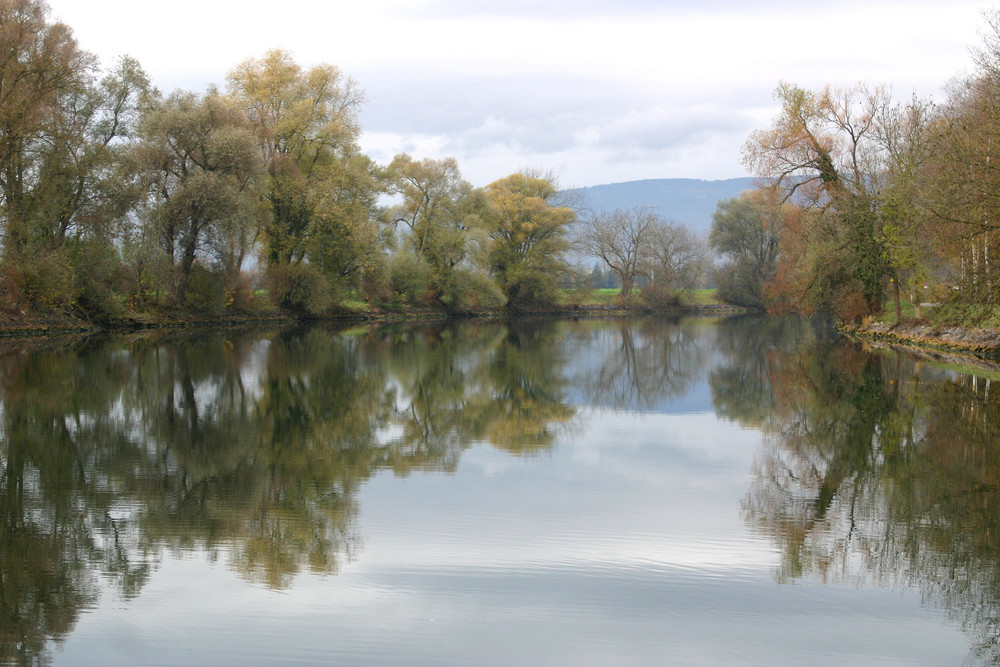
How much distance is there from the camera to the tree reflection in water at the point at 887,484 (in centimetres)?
643

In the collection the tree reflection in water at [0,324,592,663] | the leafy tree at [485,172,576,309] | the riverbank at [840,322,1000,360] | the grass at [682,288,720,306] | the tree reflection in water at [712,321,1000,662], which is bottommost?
the tree reflection in water at [712,321,1000,662]

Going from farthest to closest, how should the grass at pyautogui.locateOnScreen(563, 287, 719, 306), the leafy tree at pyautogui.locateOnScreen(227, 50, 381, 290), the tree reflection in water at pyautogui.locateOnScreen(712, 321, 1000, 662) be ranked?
the grass at pyautogui.locateOnScreen(563, 287, 719, 306) → the leafy tree at pyautogui.locateOnScreen(227, 50, 381, 290) → the tree reflection in water at pyautogui.locateOnScreen(712, 321, 1000, 662)

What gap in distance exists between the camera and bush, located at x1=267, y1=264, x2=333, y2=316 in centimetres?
4578

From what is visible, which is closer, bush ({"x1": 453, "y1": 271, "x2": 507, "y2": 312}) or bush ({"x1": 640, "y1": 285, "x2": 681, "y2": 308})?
bush ({"x1": 453, "y1": 271, "x2": 507, "y2": 312})

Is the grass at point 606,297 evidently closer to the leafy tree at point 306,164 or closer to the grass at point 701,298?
the grass at point 701,298

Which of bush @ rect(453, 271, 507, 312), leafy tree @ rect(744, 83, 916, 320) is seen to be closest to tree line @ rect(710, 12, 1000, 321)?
leafy tree @ rect(744, 83, 916, 320)

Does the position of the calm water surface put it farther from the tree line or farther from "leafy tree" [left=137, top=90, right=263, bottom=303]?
"leafy tree" [left=137, top=90, right=263, bottom=303]

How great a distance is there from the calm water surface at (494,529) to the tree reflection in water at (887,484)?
0.04 meters

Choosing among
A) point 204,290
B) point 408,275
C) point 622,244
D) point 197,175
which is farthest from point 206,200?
point 622,244

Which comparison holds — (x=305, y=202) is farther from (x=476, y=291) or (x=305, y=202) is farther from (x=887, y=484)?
(x=887, y=484)

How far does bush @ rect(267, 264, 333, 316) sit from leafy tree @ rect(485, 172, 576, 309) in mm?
A: 17356

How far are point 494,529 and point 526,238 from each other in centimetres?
5626

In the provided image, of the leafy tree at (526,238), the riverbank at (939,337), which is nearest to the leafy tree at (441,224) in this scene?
the leafy tree at (526,238)

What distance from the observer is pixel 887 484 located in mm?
9164
